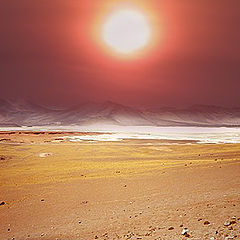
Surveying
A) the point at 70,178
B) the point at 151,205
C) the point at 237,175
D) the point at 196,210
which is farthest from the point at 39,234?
the point at 237,175

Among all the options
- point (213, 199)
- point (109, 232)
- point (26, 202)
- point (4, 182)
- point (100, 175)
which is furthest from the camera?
point (100, 175)

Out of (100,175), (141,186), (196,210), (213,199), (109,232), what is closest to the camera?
(109,232)

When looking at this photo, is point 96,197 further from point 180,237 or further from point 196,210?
point 180,237

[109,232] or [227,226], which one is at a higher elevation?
[227,226]

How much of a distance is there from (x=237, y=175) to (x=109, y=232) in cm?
743

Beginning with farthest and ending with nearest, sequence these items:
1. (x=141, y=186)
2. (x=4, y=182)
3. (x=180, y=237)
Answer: (x=4, y=182) → (x=141, y=186) → (x=180, y=237)

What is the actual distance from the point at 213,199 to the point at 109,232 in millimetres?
3807

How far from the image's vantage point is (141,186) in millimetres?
11742

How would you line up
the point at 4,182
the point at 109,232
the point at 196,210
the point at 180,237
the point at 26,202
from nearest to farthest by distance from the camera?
1. the point at 180,237
2. the point at 109,232
3. the point at 196,210
4. the point at 26,202
5. the point at 4,182

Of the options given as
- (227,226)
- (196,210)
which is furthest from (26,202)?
(227,226)

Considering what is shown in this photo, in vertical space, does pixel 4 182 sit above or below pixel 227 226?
below

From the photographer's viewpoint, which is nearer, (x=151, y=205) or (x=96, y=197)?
(x=151, y=205)

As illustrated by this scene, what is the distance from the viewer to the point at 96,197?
1050 centimetres

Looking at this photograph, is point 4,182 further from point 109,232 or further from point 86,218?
point 109,232
